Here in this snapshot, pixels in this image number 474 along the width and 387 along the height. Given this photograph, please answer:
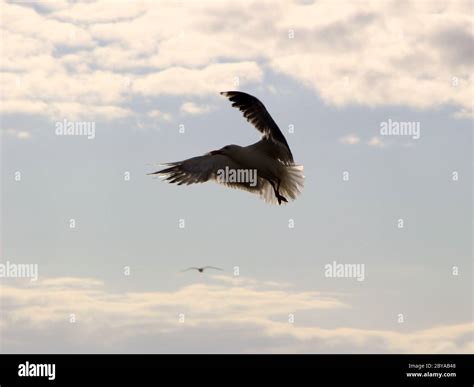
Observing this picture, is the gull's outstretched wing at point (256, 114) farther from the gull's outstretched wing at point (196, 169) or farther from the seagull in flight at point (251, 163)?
the gull's outstretched wing at point (196, 169)

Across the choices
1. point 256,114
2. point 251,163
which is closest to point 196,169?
point 251,163

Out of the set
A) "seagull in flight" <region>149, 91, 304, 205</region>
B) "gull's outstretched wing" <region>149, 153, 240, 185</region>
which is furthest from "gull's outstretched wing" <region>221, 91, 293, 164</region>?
"gull's outstretched wing" <region>149, 153, 240, 185</region>

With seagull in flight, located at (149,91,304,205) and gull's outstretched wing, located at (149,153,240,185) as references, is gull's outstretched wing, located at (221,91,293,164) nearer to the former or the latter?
seagull in flight, located at (149,91,304,205)

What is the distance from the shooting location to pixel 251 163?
67.2 feet

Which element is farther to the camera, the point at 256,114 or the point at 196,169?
the point at 196,169

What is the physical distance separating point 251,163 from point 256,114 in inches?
53.0

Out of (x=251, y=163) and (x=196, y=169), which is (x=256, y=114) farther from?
(x=196, y=169)


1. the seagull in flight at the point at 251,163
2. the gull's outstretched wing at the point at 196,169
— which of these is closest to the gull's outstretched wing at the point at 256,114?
the seagull in flight at the point at 251,163

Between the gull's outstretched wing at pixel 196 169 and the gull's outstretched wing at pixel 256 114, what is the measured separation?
47.3 inches

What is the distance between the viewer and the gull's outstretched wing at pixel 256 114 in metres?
19.6
